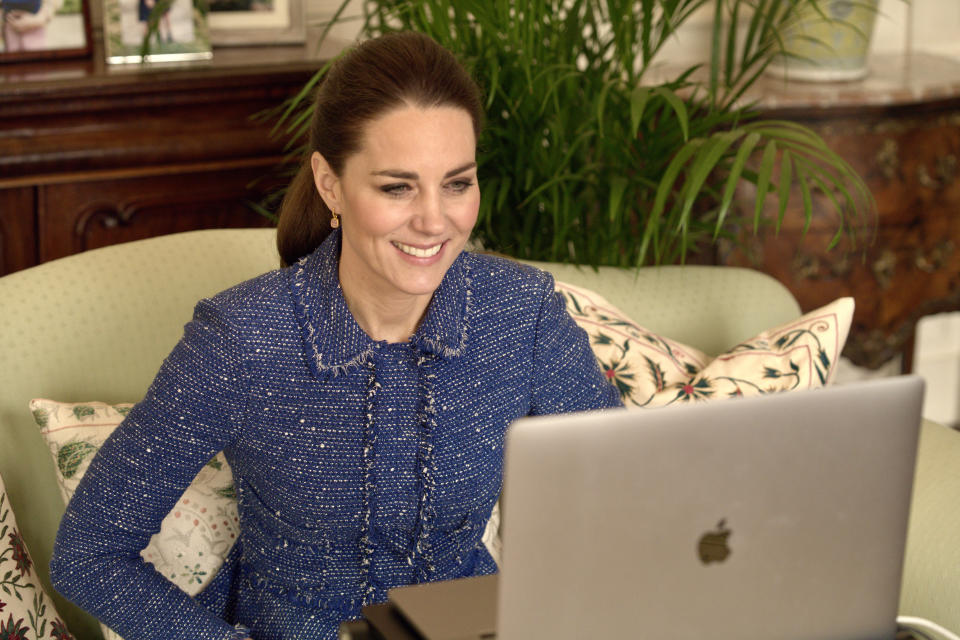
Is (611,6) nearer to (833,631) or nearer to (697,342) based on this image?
(697,342)

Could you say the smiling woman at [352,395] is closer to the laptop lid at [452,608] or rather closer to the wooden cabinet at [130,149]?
the laptop lid at [452,608]

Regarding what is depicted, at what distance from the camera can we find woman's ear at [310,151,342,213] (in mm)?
1439

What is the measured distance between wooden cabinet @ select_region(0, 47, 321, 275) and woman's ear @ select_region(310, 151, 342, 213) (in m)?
0.94

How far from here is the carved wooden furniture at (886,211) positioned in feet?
8.77

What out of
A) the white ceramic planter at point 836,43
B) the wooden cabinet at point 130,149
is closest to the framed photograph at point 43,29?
the wooden cabinet at point 130,149

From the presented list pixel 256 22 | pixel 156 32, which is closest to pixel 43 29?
pixel 156 32

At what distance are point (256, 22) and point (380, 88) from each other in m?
1.36

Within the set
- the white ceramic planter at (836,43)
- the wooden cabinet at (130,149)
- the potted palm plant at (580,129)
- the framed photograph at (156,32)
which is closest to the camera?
the potted palm plant at (580,129)

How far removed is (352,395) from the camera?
1427mm

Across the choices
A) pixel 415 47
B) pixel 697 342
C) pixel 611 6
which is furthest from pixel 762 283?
pixel 415 47

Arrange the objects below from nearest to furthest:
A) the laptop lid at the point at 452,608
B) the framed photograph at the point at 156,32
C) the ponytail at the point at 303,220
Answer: the laptop lid at the point at 452,608, the ponytail at the point at 303,220, the framed photograph at the point at 156,32

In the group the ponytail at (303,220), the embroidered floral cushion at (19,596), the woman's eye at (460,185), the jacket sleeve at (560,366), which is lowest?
the embroidered floral cushion at (19,596)

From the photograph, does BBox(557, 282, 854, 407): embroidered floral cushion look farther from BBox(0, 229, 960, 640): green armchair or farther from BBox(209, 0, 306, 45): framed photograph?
BBox(209, 0, 306, 45): framed photograph

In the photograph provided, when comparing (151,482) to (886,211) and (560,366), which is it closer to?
(560,366)
